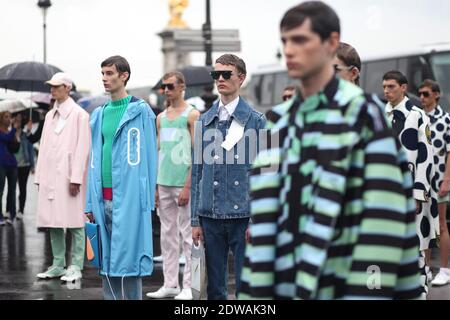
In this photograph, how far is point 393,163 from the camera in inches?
136

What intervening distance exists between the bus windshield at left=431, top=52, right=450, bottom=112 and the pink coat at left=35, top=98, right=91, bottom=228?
1404 cm

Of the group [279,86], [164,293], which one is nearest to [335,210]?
[164,293]

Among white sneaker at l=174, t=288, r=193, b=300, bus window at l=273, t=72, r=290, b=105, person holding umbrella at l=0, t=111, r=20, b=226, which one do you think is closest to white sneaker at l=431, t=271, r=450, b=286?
white sneaker at l=174, t=288, r=193, b=300

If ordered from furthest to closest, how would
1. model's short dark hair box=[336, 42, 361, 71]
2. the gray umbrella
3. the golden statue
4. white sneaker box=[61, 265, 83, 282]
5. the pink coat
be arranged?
the golden statue → the gray umbrella → white sneaker box=[61, 265, 83, 282] → the pink coat → model's short dark hair box=[336, 42, 361, 71]

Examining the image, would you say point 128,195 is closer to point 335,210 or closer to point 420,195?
point 420,195

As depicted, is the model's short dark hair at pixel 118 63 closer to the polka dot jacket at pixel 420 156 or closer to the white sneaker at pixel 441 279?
the polka dot jacket at pixel 420 156

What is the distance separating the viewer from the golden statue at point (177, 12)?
65.9 meters

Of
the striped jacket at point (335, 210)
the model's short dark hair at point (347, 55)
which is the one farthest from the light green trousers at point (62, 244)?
the striped jacket at point (335, 210)

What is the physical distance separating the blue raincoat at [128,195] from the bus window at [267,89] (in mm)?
28313

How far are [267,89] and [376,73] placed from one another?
394 inches

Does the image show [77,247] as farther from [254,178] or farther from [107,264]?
[254,178]

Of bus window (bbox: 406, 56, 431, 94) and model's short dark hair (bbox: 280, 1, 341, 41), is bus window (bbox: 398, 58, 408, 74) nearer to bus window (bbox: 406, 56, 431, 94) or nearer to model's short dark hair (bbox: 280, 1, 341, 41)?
bus window (bbox: 406, 56, 431, 94)

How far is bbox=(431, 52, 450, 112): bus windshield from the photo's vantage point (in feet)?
74.7

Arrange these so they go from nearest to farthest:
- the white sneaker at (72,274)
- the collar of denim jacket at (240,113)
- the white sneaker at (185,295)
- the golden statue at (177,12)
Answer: the collar of denim jacket at (240,113) < the white sneaker at (185,295) < the white sneaker at (72,274) < the golden statue at (177,12)
